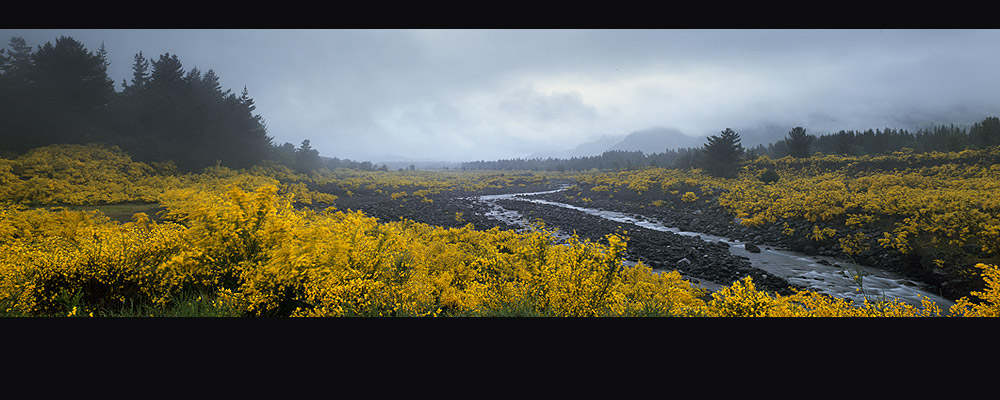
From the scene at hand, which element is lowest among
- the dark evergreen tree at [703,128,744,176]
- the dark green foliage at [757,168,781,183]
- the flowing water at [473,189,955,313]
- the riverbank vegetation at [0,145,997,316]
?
the flowing water at [473,189,955,313]

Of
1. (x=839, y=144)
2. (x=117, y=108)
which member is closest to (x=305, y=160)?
(x=117, y=108)

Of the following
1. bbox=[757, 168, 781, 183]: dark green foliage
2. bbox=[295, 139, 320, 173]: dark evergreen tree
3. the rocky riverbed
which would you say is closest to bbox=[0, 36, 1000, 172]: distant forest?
bbox=[757, 168, 781, 183]: dark green foliage

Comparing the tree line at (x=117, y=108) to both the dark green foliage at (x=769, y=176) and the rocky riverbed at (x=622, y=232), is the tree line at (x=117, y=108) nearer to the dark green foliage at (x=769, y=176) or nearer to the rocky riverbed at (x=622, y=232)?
the rocky riverbed at (x=622, y=232)

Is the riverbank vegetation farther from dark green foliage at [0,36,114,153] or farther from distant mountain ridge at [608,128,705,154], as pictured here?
distant mountain ridge at [608,128,705,154]

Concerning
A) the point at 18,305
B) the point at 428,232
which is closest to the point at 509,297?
the point at 18,305

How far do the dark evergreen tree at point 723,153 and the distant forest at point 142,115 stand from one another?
230 cm

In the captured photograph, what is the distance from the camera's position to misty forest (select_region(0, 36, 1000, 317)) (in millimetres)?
Result: 3378

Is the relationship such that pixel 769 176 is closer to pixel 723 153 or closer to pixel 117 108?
pixel 723 153

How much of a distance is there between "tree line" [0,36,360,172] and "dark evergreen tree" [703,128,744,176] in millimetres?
18239

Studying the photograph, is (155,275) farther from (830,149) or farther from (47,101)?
(830,149)

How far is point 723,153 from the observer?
1719 cm

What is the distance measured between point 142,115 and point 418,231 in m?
8.18
